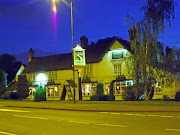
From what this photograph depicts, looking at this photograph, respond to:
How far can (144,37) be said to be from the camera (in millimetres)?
29562

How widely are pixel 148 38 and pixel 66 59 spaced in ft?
74.8

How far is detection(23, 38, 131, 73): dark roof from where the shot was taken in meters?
43.5

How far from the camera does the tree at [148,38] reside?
2912cm

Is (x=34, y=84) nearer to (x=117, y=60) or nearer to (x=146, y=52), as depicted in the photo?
(x=117, y=60)

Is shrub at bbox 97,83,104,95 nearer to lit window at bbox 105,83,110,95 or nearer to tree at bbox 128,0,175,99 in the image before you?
lit window at bbox 105,83,110,95

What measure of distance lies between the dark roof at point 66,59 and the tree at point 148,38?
11.0 m

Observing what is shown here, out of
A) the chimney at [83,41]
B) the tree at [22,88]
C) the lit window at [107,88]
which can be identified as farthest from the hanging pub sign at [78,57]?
the chimney at [83,41]

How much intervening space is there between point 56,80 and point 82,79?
542 centimetres

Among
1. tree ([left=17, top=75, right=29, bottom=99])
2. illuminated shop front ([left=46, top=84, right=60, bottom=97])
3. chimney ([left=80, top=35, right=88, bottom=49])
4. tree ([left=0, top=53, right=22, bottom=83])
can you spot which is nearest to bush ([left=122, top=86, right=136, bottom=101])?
illuminated shop front ([left=46, top=84, right=60, bottom=97])

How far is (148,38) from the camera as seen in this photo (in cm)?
2922

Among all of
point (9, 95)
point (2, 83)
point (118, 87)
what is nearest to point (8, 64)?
point (2, 83)

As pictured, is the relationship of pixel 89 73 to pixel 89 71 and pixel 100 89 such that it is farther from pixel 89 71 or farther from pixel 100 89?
pixel 100 89

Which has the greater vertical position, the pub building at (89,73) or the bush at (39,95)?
the pub building at (89,73)

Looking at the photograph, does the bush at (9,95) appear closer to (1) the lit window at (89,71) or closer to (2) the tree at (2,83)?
(2) the tree at (2,83)
